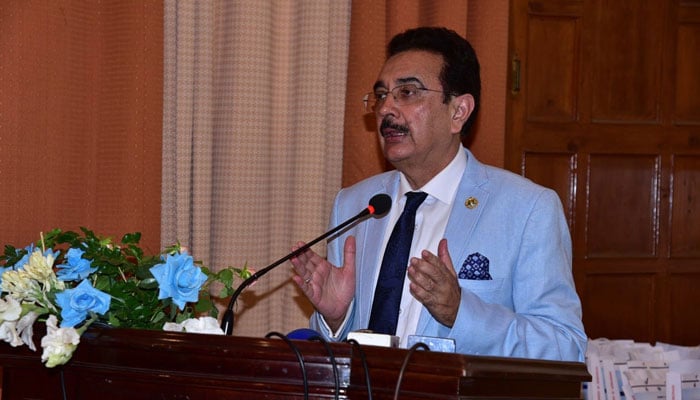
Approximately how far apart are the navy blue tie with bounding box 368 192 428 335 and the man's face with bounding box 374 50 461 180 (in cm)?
Result: 11

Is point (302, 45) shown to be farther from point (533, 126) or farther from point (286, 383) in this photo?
point (286, 383)

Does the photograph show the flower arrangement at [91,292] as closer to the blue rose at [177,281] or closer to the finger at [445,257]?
the blue rose at [177,281]

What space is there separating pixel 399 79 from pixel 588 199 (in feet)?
4.94

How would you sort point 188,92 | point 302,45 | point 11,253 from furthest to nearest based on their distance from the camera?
point 302,45, point 188,92, point 11,253

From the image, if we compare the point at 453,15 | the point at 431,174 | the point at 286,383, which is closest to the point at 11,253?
the point at 286,383

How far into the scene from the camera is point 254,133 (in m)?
3.12

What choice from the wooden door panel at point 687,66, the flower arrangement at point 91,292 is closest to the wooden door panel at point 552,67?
the wooden door panel at point 687,66

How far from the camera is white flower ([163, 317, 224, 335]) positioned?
5.32 ft

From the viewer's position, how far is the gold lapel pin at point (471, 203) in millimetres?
2398

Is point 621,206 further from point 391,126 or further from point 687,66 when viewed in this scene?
point 391,126

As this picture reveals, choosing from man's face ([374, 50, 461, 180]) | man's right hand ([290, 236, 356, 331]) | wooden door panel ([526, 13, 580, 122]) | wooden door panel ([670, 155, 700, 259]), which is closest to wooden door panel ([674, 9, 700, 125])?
wooden door panel ([670, 155, 700, 259])

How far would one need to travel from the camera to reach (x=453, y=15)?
338cm

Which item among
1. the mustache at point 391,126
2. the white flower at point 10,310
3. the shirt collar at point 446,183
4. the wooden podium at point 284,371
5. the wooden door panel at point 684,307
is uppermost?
the mustache at point 391,126

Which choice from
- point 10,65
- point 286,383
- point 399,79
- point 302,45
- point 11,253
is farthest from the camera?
point 302,45
